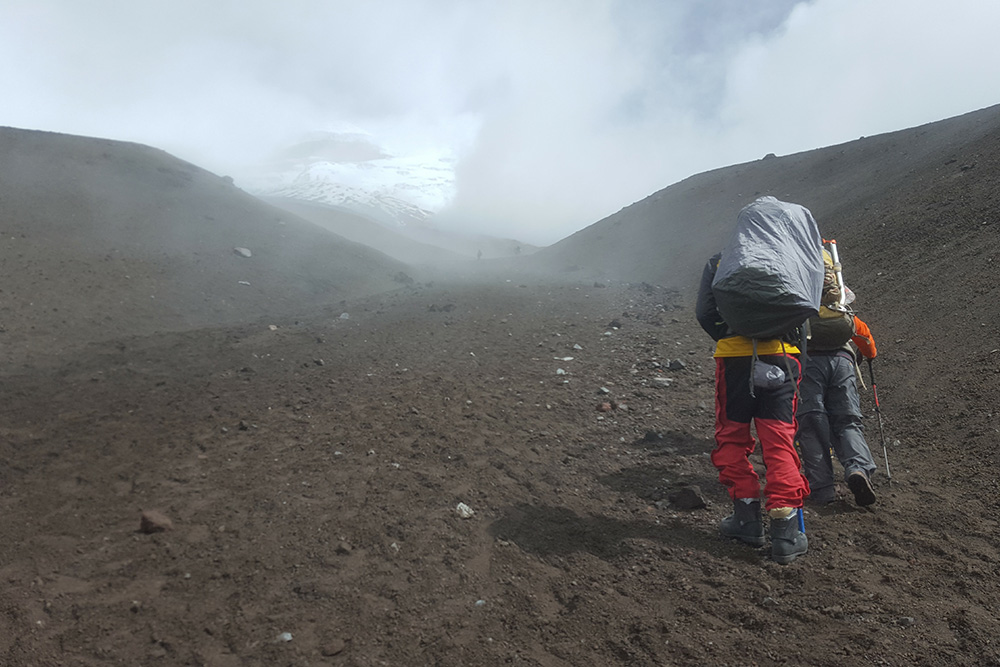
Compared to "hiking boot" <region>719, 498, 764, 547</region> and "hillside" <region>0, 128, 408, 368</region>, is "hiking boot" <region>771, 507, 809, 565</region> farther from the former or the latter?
"hillside" <region>0, 128, 408, 368</region>

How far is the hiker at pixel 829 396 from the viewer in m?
4.04

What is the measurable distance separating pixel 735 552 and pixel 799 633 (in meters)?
0.79

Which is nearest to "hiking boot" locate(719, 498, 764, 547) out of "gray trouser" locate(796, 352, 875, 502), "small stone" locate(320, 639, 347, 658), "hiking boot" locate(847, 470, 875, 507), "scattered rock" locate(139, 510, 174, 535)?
"hiking boot" locate(847, 470, 875, 507)

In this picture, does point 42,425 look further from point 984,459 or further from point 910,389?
point 910,389

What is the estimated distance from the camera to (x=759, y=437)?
11.2ft

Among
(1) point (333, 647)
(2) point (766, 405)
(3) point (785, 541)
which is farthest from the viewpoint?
(2) point (766, 405)

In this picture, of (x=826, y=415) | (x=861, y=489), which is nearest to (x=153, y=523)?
(x=861, y=489)

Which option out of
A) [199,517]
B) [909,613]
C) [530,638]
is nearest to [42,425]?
[199,517]

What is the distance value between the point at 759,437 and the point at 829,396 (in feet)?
3.91

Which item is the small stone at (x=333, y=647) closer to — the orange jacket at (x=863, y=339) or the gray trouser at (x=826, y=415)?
the gray trouser at (x=826, y=415)

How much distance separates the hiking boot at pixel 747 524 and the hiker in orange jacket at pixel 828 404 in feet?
2.93

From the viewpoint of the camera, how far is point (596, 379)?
22.8ft

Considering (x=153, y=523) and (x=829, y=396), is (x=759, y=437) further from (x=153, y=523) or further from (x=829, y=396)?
(x=153, y=523)

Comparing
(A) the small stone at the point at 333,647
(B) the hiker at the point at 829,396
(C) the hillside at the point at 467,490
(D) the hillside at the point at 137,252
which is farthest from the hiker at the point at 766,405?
(D) the hillside at the point at 137,252
